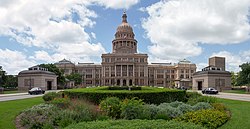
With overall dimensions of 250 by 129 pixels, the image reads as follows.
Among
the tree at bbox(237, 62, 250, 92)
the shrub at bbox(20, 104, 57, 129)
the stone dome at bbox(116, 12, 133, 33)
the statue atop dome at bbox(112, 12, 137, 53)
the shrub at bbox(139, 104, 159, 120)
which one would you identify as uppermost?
the stone dome at bbox(116, 12, 133, 33)

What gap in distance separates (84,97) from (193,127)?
14073 millimetres

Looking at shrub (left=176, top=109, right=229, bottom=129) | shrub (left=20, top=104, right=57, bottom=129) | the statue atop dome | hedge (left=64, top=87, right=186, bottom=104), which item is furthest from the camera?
the statue atop dome

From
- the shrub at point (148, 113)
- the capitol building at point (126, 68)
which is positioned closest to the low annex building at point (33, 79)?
the capitol building at point (126, 68)

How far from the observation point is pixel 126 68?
129m

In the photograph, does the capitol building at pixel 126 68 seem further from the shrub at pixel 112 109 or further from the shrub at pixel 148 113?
the shrub at pixel 148 113

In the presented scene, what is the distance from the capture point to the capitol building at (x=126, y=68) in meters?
129

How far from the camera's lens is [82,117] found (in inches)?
485

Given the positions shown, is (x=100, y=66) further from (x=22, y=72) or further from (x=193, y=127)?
(x=193, y=127)

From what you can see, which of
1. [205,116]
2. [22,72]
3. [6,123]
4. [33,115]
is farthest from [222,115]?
[22,72]

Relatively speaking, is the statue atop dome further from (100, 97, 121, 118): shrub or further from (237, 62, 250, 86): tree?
(100, 97, 121, 118): shrub

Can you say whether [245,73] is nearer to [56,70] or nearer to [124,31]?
[56,70]

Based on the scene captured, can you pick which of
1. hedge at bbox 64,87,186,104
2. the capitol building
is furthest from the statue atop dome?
hedge at bbox 64,87,186,104

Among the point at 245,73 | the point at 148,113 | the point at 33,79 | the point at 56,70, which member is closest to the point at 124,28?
Answer: the point at 56,70

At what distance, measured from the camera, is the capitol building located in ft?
422
